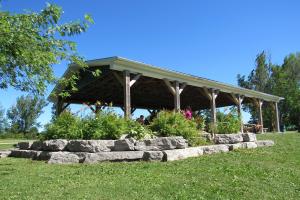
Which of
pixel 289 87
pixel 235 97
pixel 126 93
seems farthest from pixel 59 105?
pixel 289 87

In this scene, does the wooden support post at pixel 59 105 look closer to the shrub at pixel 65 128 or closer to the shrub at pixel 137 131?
the shrub at pixel 65 128

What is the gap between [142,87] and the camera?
20.1 meters

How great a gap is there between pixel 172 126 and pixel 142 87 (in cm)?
1078

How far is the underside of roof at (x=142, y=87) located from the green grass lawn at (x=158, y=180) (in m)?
6.28

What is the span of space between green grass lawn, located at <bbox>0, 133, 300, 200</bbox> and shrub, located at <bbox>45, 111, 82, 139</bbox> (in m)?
1.52

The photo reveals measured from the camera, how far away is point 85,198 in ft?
15.4

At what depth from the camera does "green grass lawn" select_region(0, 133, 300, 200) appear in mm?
5012

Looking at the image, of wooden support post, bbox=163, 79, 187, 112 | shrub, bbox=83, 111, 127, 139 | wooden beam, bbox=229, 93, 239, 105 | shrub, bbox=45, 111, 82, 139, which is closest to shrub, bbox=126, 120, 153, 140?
shrub, bbox=83, 111, 127, 139

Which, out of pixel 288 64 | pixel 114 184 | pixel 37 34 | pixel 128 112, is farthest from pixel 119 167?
pixel 288 64

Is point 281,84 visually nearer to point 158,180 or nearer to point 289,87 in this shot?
point 289,87

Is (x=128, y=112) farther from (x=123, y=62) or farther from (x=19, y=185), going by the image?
(x=19, y=185)

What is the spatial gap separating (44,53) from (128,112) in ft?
24.0

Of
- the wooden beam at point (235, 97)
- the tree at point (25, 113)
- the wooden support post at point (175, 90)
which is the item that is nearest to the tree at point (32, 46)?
the wooden support post at point (175, 90)

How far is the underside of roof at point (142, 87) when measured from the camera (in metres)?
14.2
